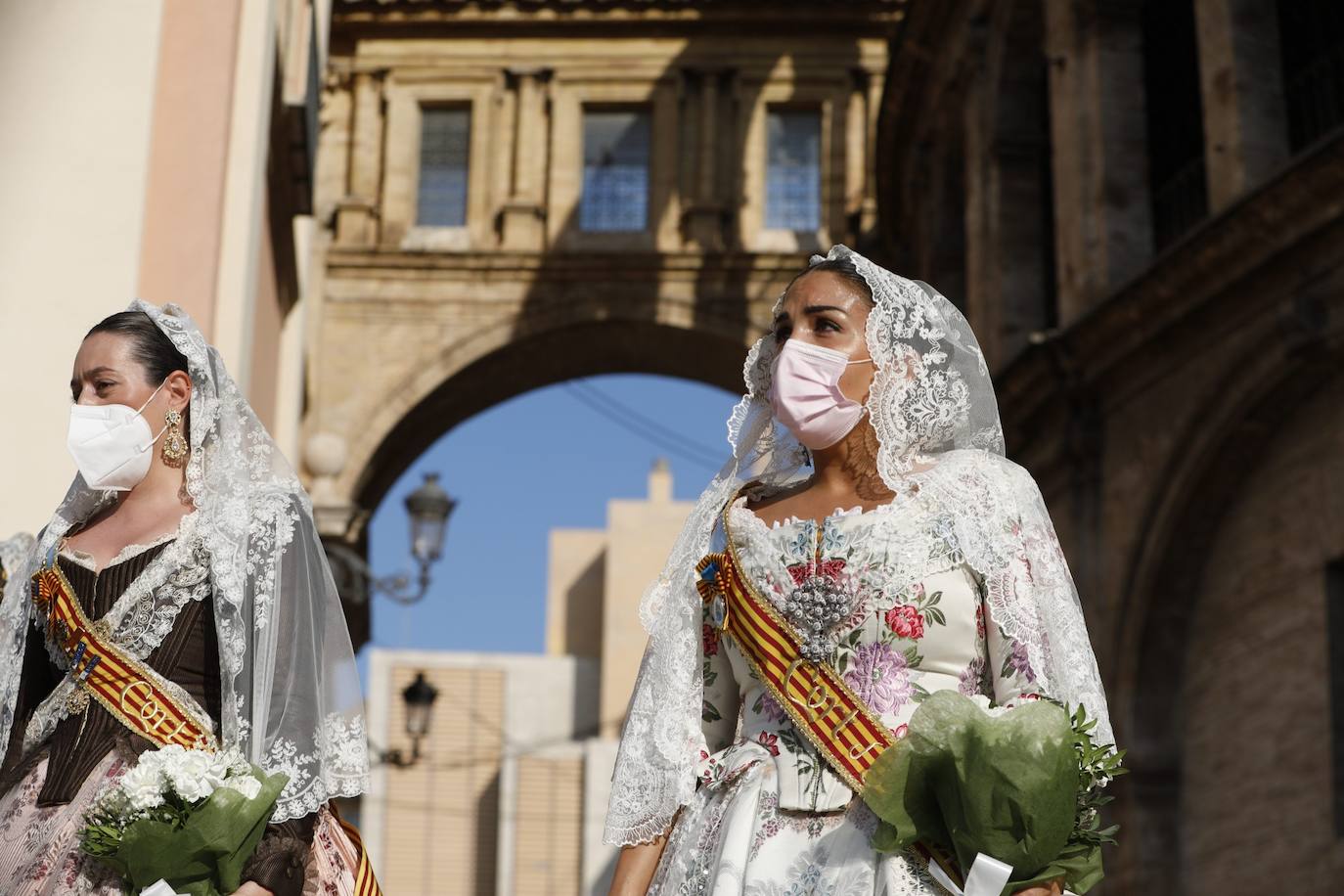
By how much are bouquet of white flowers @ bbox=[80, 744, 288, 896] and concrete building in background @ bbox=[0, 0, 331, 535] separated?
12.4 ft

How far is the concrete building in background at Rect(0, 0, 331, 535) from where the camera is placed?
7.40m

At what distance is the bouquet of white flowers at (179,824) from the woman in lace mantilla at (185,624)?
0.09 m

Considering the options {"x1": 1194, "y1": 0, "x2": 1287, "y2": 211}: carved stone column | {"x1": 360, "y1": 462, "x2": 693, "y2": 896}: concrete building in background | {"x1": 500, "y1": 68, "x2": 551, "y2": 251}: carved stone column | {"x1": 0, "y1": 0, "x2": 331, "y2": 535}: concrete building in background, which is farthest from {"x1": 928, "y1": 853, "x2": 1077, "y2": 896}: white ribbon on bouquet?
{"x1": 360, "y1": 462, "x2": 693, "y2": 896}: concrete building in background

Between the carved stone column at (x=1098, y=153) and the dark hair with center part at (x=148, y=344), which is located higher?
the carved stone column at (x=1098, y=153)

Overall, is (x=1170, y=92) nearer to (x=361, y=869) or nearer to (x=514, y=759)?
(x=361, y=869)

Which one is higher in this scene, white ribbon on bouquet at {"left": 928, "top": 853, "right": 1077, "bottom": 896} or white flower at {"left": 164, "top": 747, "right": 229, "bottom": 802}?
white flower at {"left": 164, "top": 747, "right": 229, "bottom": 802}

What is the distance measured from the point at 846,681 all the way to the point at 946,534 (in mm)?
314

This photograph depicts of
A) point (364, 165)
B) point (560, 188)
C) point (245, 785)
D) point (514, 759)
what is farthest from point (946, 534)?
point (514, 759)

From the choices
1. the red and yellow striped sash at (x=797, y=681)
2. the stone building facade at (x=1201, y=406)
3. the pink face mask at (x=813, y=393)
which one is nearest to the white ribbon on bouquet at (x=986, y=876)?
the red and yellow striped sash at (x=797, y=681)

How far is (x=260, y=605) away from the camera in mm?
4008

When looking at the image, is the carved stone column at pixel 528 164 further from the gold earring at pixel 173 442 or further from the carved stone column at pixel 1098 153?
the gold earring at pixel 173 442

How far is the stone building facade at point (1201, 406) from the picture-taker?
11.4 m

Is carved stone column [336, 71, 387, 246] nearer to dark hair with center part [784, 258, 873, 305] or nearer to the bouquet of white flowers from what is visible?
dark hair with center part [784, 258, 873, 305]

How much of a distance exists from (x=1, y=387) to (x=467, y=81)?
16.6 meters
